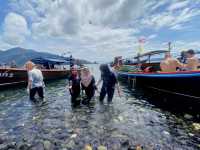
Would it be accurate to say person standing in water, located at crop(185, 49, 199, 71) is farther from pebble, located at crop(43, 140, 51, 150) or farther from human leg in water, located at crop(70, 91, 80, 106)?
pebble, located at crop(43, 140, 51, 150)

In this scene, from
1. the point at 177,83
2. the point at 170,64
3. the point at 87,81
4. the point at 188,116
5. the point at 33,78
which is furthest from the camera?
the point at 170,64

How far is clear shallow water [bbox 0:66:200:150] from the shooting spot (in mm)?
5402

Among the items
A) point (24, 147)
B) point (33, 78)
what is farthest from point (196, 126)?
point (33, 78)

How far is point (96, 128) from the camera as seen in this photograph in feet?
21.7

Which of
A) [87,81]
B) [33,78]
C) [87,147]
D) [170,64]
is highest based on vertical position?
[170,64]

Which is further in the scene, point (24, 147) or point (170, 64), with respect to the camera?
point (170, 64)

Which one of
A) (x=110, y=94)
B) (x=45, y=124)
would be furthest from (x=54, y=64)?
(x=45, y=124)

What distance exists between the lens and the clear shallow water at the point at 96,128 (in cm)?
540

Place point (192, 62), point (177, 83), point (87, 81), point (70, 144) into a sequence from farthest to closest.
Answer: point (177, 83), point (87, 81), point (192, 62), point (70, 144)

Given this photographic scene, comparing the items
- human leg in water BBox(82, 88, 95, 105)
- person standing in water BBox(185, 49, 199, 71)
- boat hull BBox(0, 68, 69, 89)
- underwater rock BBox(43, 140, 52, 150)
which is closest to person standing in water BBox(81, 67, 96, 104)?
human leg in water BBox(82, 88, 95, 105)

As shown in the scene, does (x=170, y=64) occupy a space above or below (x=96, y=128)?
above

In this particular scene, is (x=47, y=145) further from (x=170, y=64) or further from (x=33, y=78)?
(x=170, y=64)

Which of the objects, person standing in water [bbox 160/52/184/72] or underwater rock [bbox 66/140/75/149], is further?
person standing in water [bbox 160/52/184/72]

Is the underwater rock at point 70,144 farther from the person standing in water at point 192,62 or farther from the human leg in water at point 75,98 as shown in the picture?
the person standing in water at point 192,62
